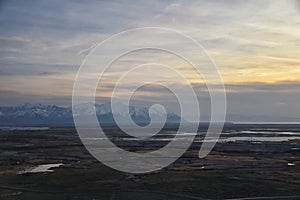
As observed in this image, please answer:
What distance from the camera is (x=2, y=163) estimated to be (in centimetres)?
2958

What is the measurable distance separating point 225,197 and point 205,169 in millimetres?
9015

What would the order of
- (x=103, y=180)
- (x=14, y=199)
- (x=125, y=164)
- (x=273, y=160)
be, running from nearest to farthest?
(x=14, y=199) → (x=103, y=180) → (x=125, y=164) → (x=273, y=160)

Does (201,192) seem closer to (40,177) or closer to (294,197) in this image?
(294,197)

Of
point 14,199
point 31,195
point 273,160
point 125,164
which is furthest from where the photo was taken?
point 273,160

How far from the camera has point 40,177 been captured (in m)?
22.7

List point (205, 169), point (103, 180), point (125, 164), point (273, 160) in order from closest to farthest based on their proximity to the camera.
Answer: point (103, 180) → point (205, 169) → point (125, 164) → point (273, 160)

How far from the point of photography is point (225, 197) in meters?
17.4

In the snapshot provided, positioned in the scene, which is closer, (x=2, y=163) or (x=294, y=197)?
(x=294, y=197)

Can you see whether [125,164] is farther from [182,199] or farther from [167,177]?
[182,199]

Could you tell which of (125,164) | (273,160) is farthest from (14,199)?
(273,160)

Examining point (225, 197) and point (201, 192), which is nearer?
point (225, 197)

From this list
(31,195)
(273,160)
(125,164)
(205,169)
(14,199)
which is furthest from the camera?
(273,160)

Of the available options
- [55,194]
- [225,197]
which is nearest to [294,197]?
[225,197]

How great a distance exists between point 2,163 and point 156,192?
630 inches
